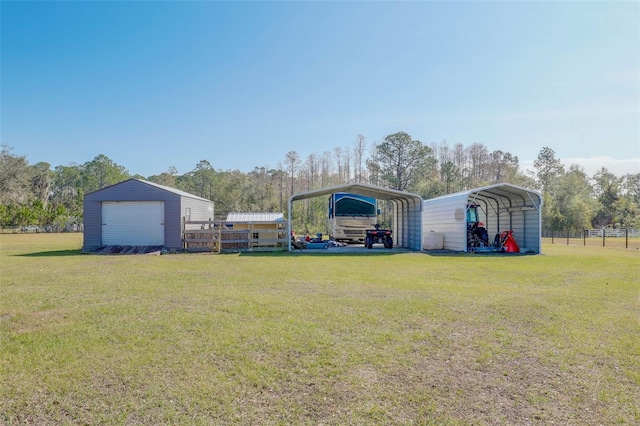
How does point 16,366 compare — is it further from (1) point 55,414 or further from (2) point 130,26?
(2) point 130,26

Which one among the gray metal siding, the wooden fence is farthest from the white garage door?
the gray metal siding

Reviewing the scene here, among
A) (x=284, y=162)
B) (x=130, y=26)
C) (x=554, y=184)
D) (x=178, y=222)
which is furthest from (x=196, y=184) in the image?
(x=554, y=184)

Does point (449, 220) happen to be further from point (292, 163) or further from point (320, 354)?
point (292, 163)

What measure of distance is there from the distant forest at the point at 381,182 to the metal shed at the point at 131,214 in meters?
18.6

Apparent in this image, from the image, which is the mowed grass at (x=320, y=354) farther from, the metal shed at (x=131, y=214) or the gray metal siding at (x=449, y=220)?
the metal shed at (x=131, y=214)

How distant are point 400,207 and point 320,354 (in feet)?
60.7

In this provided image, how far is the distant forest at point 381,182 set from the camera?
44125mm

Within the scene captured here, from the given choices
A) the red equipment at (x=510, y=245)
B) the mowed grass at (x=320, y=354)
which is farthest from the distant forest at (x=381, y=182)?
the mowed grass at (x=320, y=354)

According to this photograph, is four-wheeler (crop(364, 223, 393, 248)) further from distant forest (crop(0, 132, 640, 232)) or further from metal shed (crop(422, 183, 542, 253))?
distant forest (crop(0, 132, 640, 232))

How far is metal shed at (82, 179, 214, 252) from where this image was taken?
1911 cm

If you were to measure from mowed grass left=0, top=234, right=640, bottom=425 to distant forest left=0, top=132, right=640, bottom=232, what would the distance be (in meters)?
30.1

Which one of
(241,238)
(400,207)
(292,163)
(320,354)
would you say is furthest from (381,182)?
(320,354)

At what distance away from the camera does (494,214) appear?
21.8m

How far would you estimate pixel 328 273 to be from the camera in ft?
33.9
